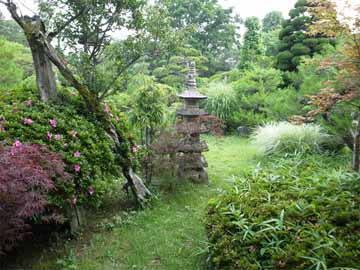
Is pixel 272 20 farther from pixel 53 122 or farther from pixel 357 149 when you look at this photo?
pixel 53 122

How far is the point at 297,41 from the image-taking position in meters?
7.52

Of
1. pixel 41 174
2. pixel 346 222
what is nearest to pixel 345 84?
pixel 346 222

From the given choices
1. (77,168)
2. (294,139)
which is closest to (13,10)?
(77,168)

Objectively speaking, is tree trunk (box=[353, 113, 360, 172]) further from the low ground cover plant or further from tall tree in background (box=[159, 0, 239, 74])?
tall tree in background (box=[159, 0, 239, 74])

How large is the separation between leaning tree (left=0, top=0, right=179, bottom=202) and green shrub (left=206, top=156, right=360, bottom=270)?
137cm

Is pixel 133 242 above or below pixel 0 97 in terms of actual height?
below

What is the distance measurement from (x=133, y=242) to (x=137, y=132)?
6.82 feet

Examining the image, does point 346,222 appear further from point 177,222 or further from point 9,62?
point 9,62

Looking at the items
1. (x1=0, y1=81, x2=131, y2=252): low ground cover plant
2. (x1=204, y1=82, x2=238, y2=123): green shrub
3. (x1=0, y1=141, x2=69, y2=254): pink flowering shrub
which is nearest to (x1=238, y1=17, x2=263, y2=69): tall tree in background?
(x1=204, y1=82, x2=238, y2=123): green shrub

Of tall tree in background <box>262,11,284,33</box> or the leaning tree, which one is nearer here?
the leaning tree

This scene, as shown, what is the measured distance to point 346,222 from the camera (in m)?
1.92

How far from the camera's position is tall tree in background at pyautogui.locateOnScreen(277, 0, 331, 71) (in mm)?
7251

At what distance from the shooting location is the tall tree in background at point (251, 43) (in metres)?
10.2

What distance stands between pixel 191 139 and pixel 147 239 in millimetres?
1680
